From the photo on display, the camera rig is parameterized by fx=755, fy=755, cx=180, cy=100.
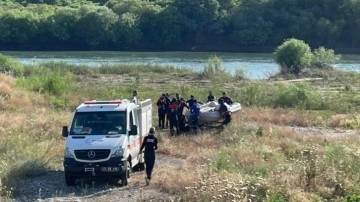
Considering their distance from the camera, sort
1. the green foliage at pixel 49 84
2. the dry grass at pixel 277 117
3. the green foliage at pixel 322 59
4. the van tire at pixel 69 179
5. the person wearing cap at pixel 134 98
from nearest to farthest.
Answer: the van tire at pixel 69 179 < the person wearing cap at pixel 134 98 < the dry grass at pixel 277 117 < the green foliage at pixel 49 84 < the green foliage at pixel 322 59

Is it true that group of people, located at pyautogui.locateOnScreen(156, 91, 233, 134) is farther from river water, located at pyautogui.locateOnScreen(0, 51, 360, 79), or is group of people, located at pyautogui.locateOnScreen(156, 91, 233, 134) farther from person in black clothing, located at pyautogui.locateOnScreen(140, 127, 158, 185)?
river water, located at pyautogui.locateOnScreen(0, 51, 360, 79)

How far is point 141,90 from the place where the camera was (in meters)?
46.1

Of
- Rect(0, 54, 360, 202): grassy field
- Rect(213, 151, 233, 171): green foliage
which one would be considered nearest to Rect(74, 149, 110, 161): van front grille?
Rect(0, 54, 360, 202): grassy field

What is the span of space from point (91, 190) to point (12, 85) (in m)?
23.5

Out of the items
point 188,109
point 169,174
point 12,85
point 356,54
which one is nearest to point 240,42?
point 356,54

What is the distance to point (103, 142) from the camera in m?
19.2

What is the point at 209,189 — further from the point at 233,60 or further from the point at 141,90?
the point at 233,60

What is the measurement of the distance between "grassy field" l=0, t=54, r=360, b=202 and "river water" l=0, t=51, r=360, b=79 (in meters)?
15.2

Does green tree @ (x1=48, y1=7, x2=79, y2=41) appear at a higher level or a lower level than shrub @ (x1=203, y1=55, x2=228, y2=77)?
higher

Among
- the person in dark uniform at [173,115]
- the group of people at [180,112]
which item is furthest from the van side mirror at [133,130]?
the person in dark uniform at [173,115]

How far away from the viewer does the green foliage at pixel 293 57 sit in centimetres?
6244

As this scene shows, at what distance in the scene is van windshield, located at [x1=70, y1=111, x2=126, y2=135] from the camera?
1981cm

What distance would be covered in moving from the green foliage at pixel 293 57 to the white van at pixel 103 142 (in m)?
42.6

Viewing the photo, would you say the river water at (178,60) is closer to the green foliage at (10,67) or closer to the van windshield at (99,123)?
the green foliage at (10,67)
